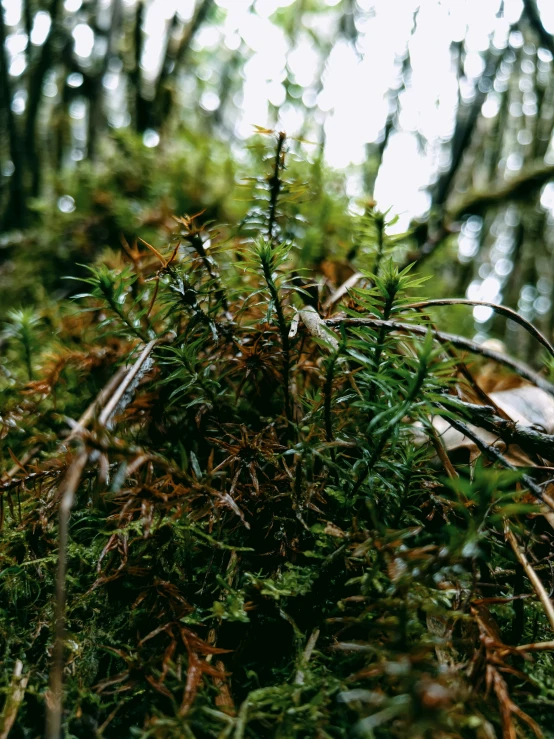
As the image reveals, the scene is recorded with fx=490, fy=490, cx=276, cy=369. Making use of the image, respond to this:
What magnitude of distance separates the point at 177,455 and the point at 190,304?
223mm

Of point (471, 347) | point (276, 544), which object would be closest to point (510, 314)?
point (471, 347)

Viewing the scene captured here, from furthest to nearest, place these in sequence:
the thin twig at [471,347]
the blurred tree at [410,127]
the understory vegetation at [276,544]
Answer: the blurred tree at [410,127] → the thin twig at [471,347] → the understory vegetation at [276,544]

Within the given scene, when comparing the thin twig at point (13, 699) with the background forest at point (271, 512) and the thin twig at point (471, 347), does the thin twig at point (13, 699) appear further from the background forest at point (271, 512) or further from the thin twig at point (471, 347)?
the thin twig at point (471, 347)

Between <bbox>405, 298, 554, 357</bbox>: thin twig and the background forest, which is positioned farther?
<bbox>405, 298, 554, 357</bbox>: thin twig

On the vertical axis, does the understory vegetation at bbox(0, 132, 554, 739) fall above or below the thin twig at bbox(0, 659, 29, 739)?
above

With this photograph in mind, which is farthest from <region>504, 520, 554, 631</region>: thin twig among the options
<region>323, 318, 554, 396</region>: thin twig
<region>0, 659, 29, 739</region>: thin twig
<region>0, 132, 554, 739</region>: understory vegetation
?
<region>0, 659, 29, 739</region>: thin twig

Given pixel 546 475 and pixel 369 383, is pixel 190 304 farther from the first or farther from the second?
pixel 546 475

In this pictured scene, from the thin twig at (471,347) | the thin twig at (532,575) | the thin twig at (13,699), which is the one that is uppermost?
the thin twig at (471,347)

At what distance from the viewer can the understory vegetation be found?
459mm

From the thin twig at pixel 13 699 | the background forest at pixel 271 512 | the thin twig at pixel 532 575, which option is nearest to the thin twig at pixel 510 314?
the background forest at pixel 271 512

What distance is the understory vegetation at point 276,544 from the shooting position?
1.51ft

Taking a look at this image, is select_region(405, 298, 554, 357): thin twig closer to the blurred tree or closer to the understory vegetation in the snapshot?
the understory vegetation

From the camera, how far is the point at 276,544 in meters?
0.61

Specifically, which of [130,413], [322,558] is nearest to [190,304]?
[130,413]
